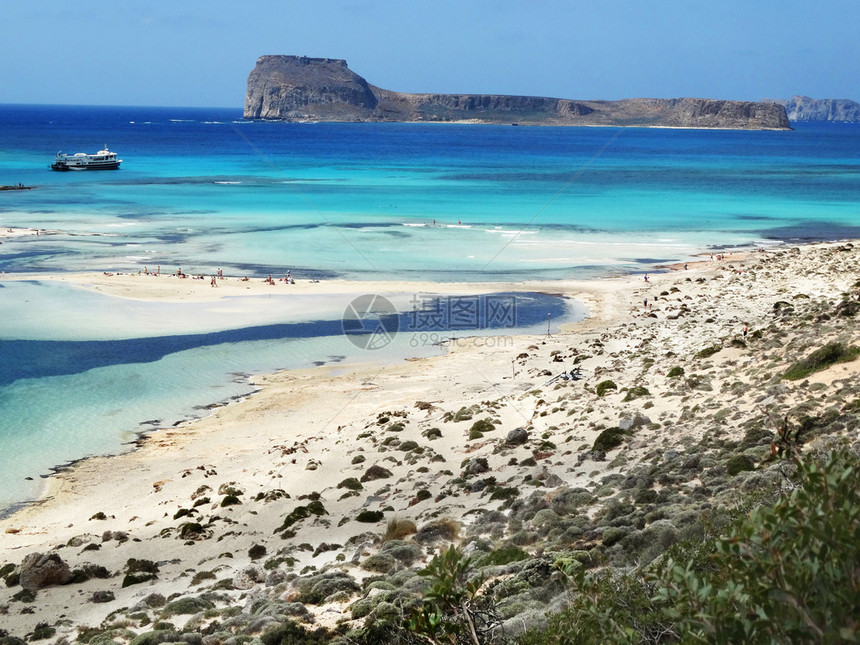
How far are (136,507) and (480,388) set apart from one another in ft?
27.4

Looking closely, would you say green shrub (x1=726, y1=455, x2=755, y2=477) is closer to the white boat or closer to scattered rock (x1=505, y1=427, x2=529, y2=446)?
scattered rock (x1=505, y1=427, x2=529, y2=446)

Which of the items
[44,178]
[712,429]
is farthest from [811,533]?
[44,178]

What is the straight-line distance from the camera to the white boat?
74.8 metres

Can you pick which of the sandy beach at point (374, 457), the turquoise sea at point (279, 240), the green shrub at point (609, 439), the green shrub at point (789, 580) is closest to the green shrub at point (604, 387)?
the sandy beach at point (374, 457)

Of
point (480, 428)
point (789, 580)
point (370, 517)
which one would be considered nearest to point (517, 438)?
point (480, 428)

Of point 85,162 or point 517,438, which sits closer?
point 517,438

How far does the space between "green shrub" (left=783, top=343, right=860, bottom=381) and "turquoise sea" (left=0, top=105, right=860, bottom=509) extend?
11.6 m

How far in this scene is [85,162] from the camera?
248ft

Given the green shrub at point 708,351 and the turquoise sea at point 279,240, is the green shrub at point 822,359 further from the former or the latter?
the turquoise sea at point 279,240

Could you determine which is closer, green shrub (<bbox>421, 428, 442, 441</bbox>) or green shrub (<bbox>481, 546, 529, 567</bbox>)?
green shrub (<bbox>481, 546, 529, 567</bbox>)

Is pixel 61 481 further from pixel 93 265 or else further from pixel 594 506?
pixel 93 265

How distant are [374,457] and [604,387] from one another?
4.94m

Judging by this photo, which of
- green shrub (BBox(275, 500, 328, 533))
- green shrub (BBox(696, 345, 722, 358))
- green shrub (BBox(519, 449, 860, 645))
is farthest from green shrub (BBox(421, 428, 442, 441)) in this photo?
green shrub (BBox(519, 449, 860, 645))

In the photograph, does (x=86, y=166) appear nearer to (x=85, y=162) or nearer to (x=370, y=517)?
(x=85, y=162)
